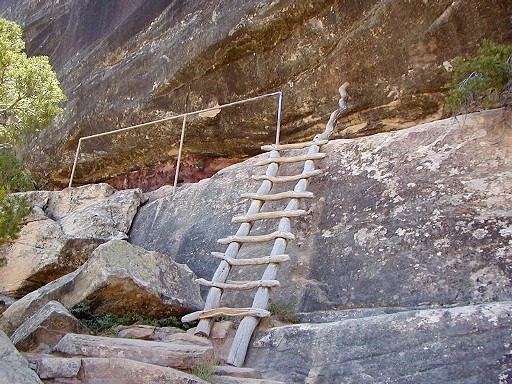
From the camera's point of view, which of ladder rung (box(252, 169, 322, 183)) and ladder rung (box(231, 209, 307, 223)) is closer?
ladder rung (box(231, 209, 307, 223))

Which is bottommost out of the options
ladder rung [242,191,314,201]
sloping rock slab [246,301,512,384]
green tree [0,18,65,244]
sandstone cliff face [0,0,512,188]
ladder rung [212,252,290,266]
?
sloping rock slab [246,301,512,384]

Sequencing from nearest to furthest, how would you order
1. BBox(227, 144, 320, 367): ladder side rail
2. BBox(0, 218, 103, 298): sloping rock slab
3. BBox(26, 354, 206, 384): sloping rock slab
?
BBox(26, 354, 206, 384): sloping rock slab → BBox(227, 144, 320, 367): ladder side rail → BBox(0, 218, 103, 298): sloping rock slab

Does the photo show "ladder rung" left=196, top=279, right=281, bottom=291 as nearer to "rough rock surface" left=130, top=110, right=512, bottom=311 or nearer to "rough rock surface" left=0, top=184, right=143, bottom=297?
"rough rock surface" left=130, top=110, right=512, bottom=311

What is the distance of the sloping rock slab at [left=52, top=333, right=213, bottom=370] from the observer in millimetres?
4137

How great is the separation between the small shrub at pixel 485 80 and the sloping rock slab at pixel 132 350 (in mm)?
3161

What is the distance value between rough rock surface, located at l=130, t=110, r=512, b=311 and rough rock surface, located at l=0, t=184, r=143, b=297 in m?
1.36

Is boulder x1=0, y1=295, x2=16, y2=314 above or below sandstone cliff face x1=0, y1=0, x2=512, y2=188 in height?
below

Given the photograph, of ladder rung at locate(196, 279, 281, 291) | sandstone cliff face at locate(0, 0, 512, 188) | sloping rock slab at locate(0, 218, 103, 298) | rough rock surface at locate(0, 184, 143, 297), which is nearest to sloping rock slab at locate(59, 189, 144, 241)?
rough rock surface at locate(0, 184, 143, 297)

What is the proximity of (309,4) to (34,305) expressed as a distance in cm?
501

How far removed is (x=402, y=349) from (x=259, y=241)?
2.16m

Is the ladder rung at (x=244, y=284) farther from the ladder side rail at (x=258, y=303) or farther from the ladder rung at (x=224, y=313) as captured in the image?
the ladder rung at (x=224, y=313)

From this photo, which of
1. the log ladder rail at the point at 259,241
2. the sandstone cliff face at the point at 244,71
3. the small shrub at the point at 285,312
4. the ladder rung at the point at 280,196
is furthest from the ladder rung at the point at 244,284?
the sandstone cliff face at the point at 244,71

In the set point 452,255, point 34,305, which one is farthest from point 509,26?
point 34,305

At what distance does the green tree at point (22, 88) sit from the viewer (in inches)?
317
